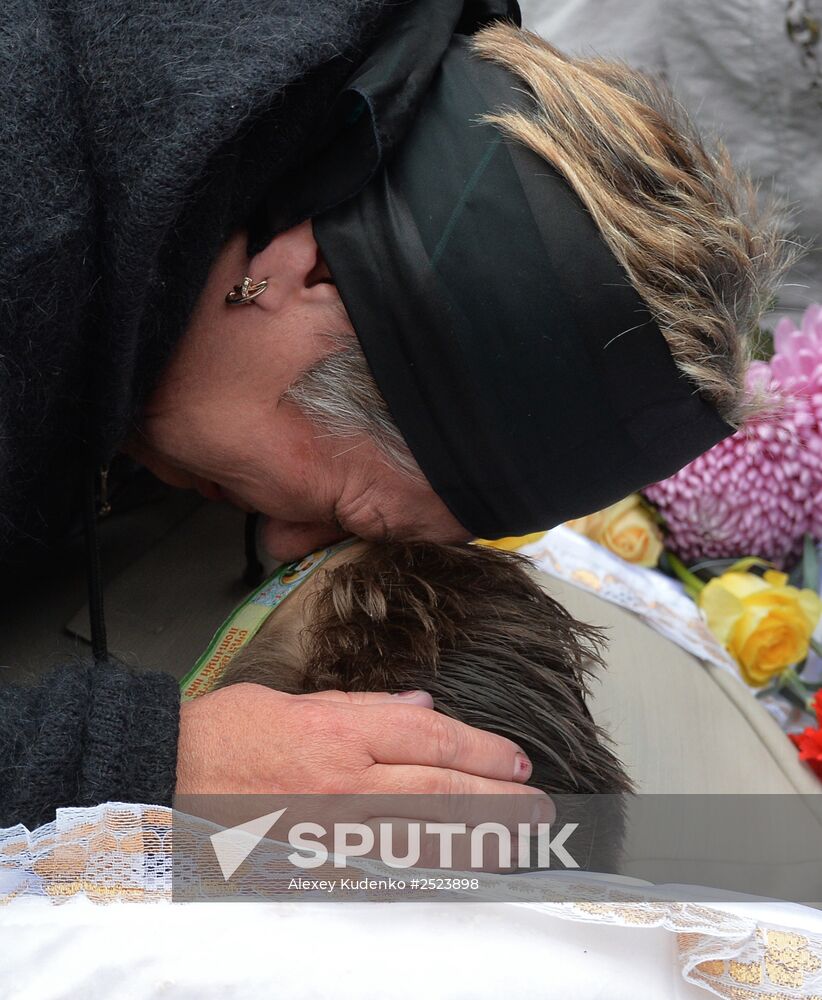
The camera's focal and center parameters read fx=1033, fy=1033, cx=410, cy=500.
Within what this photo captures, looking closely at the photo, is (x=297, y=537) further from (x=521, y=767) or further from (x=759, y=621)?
(x=759, y=621)

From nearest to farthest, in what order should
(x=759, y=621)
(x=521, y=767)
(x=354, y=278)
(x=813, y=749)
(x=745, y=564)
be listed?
(x=521, y=767) < (x=354, y=278) < (x=813, y=749) < (x=759, y=621) < (x=745, y=564)

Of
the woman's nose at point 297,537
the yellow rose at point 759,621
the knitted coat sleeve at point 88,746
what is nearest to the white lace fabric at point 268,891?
the knitted coat sleeve at point 88,746

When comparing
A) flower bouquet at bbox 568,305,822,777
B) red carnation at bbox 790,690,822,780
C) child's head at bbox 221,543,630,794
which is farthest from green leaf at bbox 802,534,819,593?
child's head at bbox 221,543,630,794

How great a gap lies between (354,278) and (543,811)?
0.50 m

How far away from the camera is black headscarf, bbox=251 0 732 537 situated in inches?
36.3

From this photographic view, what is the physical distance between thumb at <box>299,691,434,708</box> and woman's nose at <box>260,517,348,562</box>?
0.81 ft

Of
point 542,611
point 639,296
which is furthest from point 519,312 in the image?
point 542,611

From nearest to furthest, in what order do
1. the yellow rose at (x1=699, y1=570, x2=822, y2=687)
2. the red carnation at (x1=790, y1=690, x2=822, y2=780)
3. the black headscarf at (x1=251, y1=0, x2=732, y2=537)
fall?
the black headscarf at (x1=251, y1=0, x2=732, y2=537) < the red carnation at (x1=790, y1=690, x2=822, y2=780) < the yellow rose at (x1=699, y1=570, x2=822, y2=687)

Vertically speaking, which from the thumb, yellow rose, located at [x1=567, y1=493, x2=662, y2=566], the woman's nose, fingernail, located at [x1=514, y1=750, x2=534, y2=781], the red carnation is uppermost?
the thumb

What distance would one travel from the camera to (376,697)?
0.84m

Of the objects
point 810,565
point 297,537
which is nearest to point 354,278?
point 297,537

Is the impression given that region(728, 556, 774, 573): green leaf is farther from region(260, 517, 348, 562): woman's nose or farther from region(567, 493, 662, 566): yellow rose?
region(260, 517, 348, 562): woman's nose

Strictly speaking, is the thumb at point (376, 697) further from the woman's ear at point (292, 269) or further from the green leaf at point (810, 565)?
the green leaf at point (810, 565)

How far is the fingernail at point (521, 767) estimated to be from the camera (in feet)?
2.74
